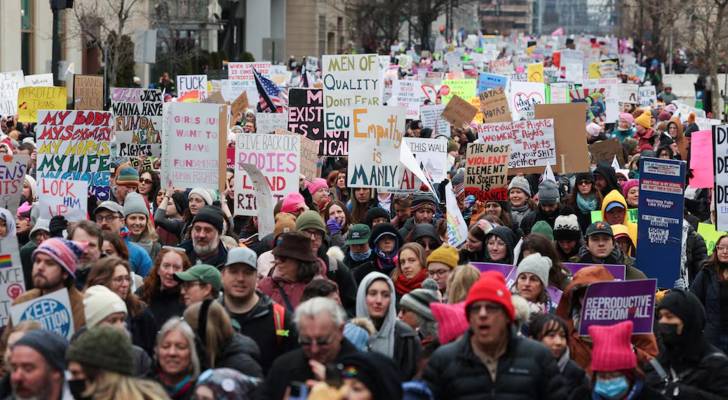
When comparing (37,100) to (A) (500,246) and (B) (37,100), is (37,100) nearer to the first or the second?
(B) (37,100)

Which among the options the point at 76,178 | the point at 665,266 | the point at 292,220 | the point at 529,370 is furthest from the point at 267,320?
the point at 76,178

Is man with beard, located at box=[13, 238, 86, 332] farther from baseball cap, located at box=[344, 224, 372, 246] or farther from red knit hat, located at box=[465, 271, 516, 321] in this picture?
baseball cap, located at box=[344, 224, 372, 246]

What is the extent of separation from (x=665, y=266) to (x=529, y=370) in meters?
5.07

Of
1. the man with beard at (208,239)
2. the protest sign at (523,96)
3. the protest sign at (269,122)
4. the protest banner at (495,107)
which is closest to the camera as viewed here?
the man with beard at (208,239)

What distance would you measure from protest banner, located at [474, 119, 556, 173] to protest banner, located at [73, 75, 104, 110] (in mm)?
5406

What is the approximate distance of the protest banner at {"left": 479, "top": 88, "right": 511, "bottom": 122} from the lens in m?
20.6

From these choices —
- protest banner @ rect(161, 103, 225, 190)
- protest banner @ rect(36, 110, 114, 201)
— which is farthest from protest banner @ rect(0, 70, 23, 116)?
protest banner @ rect(36, 110, 114, 201)

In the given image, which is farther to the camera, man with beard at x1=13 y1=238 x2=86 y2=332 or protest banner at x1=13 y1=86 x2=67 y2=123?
protest banner at x1=13 y1=86 x2=67 y2=123

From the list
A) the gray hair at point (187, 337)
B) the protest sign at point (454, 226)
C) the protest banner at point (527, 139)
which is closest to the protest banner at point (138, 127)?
the protest banner at point (527, 139)

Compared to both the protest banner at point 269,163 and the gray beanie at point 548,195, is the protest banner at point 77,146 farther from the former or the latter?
the gray beanie at point 548,195

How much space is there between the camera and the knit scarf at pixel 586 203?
1344 cm

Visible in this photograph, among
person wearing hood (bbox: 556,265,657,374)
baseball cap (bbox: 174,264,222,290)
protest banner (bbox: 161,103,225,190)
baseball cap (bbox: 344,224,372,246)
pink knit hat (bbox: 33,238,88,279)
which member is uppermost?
protest banner (bbox: 161,103,225,190)

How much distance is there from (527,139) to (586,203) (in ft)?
8.70

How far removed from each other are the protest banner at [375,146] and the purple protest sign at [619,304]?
19.0 feet
